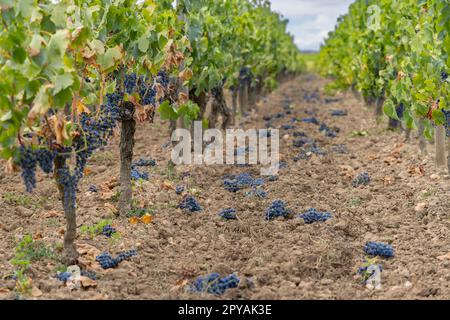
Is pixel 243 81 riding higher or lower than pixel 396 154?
higher

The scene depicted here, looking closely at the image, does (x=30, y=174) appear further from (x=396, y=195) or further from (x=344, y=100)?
(x=344, y=100)

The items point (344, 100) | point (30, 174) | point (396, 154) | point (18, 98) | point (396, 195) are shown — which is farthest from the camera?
point (344, 100)

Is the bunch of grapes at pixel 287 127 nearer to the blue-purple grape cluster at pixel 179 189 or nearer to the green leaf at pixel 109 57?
the blue-purple grape cluster at pixel 179 189

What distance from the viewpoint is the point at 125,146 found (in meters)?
6.34

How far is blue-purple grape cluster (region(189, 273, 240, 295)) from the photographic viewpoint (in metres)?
4.47

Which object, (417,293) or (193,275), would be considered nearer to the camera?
(417,293)

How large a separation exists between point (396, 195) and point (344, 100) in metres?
13.7

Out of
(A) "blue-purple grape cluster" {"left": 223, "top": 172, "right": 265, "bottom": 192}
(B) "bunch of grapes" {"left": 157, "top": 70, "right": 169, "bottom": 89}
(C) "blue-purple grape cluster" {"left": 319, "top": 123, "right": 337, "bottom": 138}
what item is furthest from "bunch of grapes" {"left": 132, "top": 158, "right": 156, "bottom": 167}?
(C) "blue-purple grape cluster" {"left": 319, "top": 123, "right": 337, "bottom": 138}

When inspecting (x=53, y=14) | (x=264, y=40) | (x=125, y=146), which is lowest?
(x=125, y=146)

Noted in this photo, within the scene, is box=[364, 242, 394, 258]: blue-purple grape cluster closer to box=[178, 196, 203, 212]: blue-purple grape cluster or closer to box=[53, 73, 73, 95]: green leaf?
box=[178, 196, 203, 212]: blue-purple grape cluster

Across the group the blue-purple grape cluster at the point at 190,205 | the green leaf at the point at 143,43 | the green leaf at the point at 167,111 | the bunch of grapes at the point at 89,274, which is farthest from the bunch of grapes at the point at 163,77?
the bunch of grapes at the point at 89,274

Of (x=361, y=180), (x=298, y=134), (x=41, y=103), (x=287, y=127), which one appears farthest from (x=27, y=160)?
(x=287, y=127)

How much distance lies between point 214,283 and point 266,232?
5.31 feet

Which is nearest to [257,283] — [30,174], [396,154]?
[30,174]
